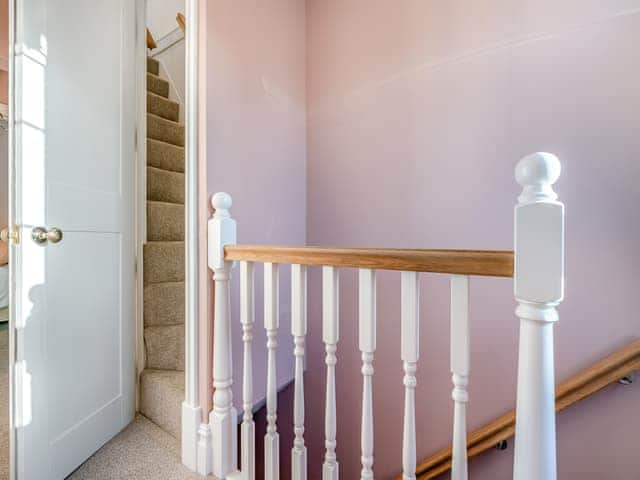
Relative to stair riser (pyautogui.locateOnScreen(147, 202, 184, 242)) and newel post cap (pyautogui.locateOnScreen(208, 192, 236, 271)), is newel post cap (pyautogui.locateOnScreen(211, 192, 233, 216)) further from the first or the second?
stair riser (pyautogui.locateOnScreen(147, 202, 184, 242))

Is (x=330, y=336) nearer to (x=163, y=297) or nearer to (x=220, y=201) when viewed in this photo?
(x=220, y=201)

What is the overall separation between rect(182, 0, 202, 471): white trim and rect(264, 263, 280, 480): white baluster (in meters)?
0.28

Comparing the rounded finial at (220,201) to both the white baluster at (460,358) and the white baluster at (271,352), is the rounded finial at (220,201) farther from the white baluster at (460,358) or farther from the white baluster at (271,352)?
the white baluster at (460,358)

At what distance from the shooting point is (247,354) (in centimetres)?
115

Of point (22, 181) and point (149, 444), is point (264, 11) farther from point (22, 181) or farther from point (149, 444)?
point (149, 444)

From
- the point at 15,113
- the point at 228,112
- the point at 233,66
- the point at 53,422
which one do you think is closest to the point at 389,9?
the point at 233,66

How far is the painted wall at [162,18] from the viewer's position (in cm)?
320

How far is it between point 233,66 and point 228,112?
20 cm

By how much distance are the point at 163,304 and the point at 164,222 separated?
0.47m

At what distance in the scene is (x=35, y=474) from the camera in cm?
103

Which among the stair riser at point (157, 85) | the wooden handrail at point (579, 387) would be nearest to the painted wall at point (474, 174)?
the wooden handrail at point (579, 387)

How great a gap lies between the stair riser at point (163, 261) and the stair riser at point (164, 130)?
1018 mm

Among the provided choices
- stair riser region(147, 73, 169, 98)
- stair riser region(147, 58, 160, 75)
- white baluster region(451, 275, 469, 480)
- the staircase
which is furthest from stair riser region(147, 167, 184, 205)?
white baluster region(451, 275, 469, 480)

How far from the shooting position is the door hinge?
101 centimetres
